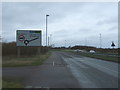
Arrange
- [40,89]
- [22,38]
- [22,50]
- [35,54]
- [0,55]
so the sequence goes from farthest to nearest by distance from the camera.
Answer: [35,54] < [22,50] < [0,55] < [22,38] < [40,89]

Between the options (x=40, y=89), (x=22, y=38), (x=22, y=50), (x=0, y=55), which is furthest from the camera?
(x=22, y=50)

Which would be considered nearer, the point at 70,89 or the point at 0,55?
the point at 70,89

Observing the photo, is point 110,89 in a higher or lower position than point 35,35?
lower

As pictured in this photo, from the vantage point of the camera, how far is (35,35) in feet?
109

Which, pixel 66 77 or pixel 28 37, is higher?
pixel 28 37

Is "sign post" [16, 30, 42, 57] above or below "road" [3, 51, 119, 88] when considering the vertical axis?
above

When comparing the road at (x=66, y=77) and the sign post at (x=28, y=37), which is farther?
the sign post at (x=28, y=37)

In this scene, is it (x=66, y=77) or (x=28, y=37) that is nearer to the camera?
(x=66, y=77)

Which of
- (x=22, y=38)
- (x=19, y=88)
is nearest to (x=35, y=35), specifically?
(x=22, y=38)

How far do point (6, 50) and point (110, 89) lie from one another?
3124 centimetres

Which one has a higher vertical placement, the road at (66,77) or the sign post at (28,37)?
the sign post at (28,37)

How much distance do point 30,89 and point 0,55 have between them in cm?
2949

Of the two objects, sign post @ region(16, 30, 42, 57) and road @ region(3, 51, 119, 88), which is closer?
road @ region(3, 51, 119, 88)

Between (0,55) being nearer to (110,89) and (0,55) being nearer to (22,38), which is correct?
(22,38)
